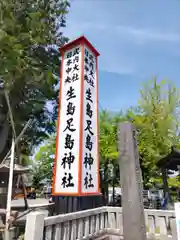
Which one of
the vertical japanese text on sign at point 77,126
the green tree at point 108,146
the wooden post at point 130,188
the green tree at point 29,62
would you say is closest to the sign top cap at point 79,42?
the vertical japanese text on sign at point 77,126

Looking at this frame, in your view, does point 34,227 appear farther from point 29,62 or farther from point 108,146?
point 108,146

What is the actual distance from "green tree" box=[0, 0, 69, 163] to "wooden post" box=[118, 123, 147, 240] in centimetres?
847

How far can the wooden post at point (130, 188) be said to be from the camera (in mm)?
4113

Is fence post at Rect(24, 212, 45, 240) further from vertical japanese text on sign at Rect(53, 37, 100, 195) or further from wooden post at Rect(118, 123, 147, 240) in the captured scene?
vertical japanese text on sign at Rect(53, 37, 100, 195)

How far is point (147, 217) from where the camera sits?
610 centimetres

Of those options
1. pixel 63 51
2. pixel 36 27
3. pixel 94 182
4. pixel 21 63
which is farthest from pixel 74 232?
pixel 36 27

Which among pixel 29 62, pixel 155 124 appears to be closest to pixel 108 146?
pixel 155 124

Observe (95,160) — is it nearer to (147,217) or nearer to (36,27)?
(147,217)

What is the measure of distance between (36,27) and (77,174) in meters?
9.63

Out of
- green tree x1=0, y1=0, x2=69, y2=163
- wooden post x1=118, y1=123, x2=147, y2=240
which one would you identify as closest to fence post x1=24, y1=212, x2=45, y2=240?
wooden post x1=118, y1=123, x2=147, y2=240

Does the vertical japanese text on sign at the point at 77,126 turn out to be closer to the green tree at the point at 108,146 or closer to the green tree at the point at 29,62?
the green tree at the point at 29,62

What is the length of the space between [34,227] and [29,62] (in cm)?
1087

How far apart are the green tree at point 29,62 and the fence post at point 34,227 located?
8975mm

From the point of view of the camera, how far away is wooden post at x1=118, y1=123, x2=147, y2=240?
4.11m
